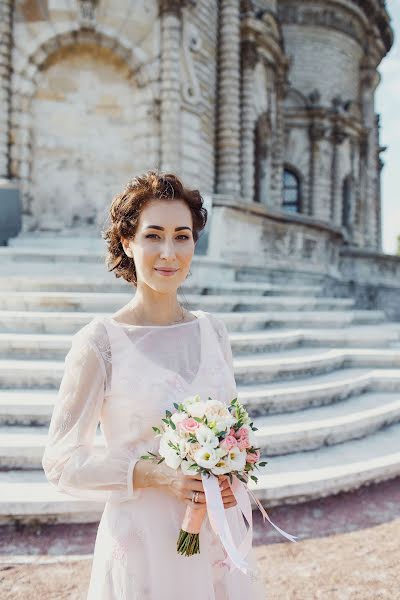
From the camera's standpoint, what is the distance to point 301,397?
4.59 m

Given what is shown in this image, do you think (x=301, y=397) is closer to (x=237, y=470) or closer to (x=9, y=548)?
(x=9, y=548)

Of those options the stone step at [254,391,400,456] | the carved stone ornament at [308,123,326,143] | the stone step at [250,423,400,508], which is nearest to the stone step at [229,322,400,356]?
the stone step at [254,391,400,456]

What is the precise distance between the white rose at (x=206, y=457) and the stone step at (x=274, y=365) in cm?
311

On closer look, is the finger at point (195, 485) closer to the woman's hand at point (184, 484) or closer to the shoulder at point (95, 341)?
the woman's hand at point (184, 484)

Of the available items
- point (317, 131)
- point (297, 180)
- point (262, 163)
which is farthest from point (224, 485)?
point (317, 131)

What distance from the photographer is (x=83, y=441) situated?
5.12ft

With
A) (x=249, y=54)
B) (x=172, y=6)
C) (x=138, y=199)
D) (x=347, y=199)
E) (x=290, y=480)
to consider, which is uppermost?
(x=249, y=54)

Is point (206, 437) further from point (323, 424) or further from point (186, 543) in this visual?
point (323, 424)

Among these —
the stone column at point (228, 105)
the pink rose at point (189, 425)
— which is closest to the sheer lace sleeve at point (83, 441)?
the pink rose at point (189, 425)

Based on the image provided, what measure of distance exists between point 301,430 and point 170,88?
1132cm

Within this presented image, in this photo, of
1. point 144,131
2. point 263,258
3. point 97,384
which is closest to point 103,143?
point 144,131

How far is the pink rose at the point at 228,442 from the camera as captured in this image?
1.42 metres

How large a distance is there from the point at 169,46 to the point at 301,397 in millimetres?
11532

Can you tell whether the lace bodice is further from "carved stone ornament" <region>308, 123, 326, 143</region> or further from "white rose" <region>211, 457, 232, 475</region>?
"carved stone ornament" <region>308, 123, 326, 143</region>
